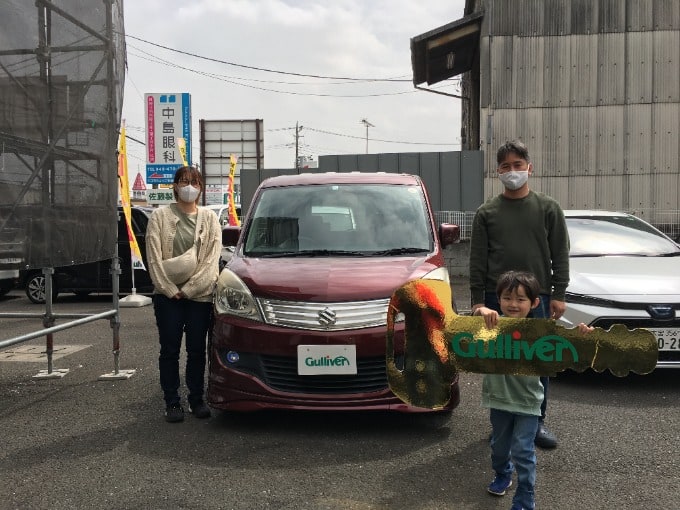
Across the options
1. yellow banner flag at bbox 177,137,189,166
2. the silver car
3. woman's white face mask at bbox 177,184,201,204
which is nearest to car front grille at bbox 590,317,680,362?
the silver car

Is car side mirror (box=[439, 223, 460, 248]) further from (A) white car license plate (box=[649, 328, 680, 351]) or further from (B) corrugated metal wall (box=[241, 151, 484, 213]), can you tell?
(B) corrugated metal wall (box=[241, 151, 484, 213])

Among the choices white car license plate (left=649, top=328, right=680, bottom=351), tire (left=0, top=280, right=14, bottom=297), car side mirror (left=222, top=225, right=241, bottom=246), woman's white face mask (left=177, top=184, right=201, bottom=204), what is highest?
woman's white face mask (left=177, top=184, right=201, bottom=204)

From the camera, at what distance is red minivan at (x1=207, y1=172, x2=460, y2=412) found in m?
3.73

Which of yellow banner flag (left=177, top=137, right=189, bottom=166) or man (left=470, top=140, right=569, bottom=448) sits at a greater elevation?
yellow banner flag (left=177, top=137, right=189, bottom=166)

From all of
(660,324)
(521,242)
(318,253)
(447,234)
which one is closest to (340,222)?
(318,253)

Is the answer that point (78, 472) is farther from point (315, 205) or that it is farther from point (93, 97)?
point (93, 97)

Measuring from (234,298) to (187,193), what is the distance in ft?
2.73

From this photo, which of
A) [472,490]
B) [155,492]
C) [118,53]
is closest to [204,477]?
[155,492]

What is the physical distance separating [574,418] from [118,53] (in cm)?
463

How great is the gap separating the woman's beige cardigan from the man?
69.0 inches

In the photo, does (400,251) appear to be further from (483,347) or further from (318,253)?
(483,347)

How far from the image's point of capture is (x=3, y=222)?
12.0 feet

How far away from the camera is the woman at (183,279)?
164 inches

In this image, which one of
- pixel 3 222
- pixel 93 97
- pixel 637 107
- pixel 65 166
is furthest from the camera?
pixel 637 107
